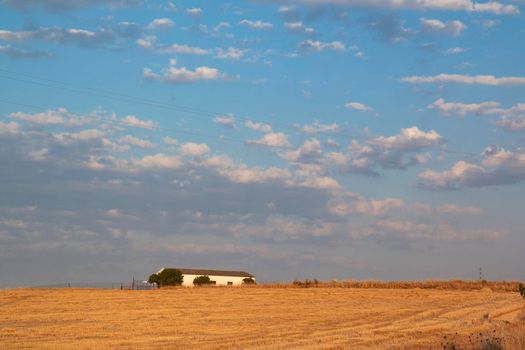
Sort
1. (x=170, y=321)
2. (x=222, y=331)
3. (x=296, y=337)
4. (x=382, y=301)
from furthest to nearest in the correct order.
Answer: (x=382, y=301) → (x=170, y=321) → (x=222, y=331) → (x=296, y=337)

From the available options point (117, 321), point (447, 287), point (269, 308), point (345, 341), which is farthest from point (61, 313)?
point (447, 287)

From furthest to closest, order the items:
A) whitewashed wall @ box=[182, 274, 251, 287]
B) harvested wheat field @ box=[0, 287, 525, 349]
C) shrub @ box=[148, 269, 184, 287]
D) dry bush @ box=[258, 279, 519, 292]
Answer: whitewashed wall @ box=[182, 274, 251, 287] → shrub @ box=[148, 269, 184, 287] → dry bush @ box=[258, 279, 519, 292] → harvested wheat field @ box=[0, 287, 525, 349]

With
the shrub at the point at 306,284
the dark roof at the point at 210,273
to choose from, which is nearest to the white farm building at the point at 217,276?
the dark roof at the point at 210,273

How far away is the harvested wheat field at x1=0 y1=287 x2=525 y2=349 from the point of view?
32094 mm

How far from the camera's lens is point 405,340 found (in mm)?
31016

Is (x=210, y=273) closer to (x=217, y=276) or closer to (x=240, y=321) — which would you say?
(x=217, y=276)

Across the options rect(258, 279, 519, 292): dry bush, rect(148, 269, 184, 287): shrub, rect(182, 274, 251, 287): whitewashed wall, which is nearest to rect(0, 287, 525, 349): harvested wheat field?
rect(258, 279, 519, 292): dry bush

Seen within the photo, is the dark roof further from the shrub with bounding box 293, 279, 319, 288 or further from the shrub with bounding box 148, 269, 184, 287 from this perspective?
the shrub with bounding box 293, 279, 319, 288

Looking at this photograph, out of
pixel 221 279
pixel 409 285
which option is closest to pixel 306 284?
pixel 409 285

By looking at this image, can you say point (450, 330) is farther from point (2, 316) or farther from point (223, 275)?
point (223, 275)

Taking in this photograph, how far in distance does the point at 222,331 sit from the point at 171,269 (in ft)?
372

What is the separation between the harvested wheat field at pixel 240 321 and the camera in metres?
32.1

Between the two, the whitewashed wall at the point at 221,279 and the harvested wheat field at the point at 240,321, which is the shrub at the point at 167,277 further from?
the harvested wheat field at the point at 240,321

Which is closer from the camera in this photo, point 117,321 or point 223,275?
point 117,321
